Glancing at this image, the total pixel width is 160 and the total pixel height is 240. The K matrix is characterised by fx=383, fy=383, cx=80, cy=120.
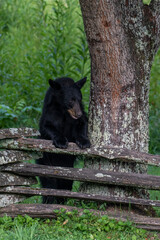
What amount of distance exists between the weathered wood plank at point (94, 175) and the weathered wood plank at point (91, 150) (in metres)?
0.18

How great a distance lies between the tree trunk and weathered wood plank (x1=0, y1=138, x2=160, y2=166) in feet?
1.05

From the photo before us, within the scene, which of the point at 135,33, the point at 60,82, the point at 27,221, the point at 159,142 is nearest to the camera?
the point at 27,221

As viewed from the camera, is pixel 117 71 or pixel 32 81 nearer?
pixel 117 71

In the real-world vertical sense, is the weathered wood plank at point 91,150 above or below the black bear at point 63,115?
below

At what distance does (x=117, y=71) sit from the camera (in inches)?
184

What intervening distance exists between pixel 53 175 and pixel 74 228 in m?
0.67

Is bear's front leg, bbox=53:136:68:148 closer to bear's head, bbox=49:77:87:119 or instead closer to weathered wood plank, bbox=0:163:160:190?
weathered wood plank, bbox=0:163:160:190

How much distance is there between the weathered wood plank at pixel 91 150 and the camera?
440cm

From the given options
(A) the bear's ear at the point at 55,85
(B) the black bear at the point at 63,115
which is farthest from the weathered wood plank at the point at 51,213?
(A) the bear's ear at the point at 55,85

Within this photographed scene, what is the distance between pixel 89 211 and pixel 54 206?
42 centimetres

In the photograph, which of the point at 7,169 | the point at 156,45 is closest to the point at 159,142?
the point at 156,45

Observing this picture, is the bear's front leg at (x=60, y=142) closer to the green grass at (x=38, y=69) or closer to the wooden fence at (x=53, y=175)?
the wooden fence at (x=53, y=175)

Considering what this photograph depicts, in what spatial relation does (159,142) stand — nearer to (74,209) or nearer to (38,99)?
(38,99)

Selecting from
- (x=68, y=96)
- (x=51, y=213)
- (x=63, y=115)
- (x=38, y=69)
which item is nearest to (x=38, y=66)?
(x=38, y=69)
